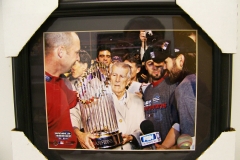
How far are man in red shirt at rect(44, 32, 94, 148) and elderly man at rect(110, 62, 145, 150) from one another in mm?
102

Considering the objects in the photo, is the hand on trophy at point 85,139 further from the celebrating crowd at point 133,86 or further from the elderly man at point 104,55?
the elderly man at point 104,55

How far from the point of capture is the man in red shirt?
0.55 m

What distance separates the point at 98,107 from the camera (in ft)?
1.82

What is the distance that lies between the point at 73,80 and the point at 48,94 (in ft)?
0.25

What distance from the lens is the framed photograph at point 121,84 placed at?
0.53 m

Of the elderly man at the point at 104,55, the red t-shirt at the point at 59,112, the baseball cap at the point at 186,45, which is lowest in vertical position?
the red t-shirt at the point at 59,112

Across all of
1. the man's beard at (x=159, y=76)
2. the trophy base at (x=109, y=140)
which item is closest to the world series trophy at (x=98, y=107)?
the trophy base at (x=109, y=140)

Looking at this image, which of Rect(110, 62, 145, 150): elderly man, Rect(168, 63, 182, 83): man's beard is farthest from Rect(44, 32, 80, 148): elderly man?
Rect(168, 63, 182, 83): man's beard

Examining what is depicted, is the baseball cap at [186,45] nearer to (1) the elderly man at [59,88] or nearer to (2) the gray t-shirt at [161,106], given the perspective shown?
(2) the gray t-shirt at [161,106]

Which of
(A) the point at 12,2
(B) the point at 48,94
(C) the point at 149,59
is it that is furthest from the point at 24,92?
(C) the point at 149,59

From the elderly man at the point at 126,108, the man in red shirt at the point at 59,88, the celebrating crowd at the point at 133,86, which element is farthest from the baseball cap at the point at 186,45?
the man in red shirt at the point at 59,88

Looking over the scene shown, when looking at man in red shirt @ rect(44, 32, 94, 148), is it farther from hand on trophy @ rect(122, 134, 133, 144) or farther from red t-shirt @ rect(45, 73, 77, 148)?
hand on trophy @ rect(122, 134, 133, 144)

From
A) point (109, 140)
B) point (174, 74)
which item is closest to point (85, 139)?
point (109, 140)

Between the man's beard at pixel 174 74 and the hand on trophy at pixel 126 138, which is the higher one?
the man's beard at pixel 174 74
